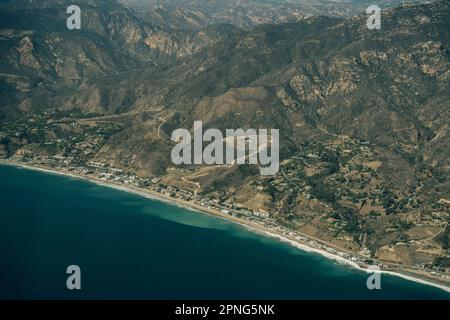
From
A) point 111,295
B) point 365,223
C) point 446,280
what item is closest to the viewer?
point 111,295

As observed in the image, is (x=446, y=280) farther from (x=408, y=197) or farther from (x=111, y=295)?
(x=111, y=295)

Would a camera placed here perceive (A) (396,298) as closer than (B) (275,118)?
Yes

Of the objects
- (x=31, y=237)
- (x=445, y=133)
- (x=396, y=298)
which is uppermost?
(x=445, y=133)

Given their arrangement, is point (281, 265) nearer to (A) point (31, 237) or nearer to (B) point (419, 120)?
(A) point (31, 237)

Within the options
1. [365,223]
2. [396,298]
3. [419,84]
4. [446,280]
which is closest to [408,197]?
[365,223]

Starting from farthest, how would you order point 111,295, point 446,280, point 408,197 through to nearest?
point 408,197, point 446,280, point 111,295

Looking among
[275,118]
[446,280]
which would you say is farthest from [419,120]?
[446,280]

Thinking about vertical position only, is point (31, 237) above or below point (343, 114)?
below
